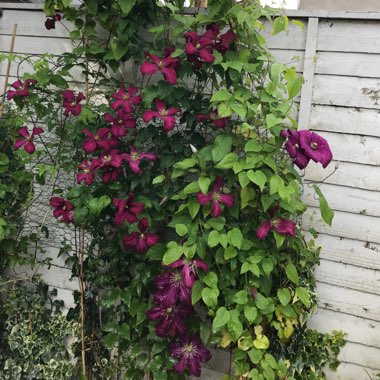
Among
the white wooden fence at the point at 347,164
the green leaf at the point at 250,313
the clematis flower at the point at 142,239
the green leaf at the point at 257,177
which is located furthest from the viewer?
the white wooden fence at the point at 347,164

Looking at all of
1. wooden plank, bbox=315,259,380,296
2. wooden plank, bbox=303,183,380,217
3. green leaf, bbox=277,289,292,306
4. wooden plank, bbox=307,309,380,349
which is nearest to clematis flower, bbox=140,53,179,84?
wooden plank, bbox=303,183,380,217

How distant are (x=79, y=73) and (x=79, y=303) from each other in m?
1.13

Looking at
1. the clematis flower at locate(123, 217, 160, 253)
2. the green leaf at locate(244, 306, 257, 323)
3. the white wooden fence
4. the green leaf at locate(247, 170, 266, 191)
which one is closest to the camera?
the green leaf at locate(247, 170, 266, 191)

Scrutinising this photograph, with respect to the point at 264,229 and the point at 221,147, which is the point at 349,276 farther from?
the point at 221,147

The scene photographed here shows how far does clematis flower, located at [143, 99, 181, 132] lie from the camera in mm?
1396

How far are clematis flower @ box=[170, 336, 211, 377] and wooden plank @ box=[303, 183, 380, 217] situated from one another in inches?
29.3

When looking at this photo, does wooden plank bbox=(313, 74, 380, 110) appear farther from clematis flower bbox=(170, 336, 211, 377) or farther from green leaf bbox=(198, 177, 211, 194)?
clematis flower bbox=(170, 336, 211, 377)

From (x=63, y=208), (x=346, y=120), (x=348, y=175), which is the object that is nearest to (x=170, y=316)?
(x=63, y=208)

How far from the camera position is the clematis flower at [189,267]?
51.7 inches

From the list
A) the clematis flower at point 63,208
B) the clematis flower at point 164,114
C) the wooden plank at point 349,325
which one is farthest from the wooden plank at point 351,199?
the clematis flower at point 63,208

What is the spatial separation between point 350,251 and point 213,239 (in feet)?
2.21

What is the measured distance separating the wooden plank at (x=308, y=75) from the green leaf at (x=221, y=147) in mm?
422

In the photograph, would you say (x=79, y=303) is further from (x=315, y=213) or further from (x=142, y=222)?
(x=315, y=213)

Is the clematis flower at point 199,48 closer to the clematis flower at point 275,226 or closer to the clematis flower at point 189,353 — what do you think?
the clematis flower at point 275,226
